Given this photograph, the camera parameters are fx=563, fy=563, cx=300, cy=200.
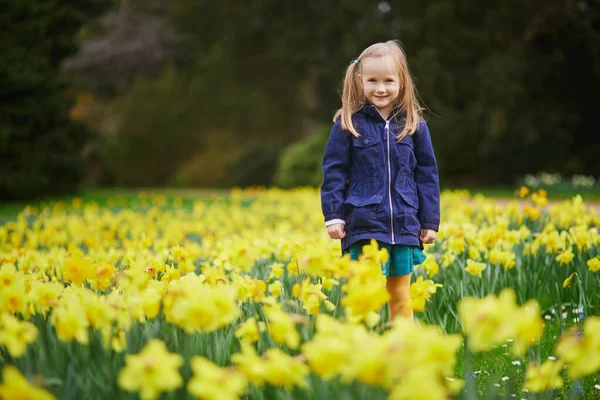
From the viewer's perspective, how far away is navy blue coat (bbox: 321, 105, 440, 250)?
238 centimetres

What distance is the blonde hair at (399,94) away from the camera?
2.45 meters

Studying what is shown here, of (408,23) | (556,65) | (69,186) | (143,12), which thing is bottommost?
(69,186)

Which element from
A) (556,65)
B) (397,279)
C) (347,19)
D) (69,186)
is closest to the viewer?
(397,279)

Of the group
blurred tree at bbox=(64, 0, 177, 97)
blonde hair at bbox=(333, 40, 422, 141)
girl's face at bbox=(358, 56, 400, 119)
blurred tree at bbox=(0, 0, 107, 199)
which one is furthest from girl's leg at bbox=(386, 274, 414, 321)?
blurred tree at bbox=(64, 0, 177, 97)

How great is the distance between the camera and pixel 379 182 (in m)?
2.43

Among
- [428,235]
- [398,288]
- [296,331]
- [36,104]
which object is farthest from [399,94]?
[36,104]

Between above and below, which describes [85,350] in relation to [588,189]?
below

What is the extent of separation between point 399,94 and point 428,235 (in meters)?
0.66

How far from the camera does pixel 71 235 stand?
217 inches

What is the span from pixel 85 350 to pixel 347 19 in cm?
1584

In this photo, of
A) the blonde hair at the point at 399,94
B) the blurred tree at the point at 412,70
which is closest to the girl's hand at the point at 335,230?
the blonde hair at the point at 399,94

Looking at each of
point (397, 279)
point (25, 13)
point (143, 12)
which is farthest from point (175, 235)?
point (143, 12)

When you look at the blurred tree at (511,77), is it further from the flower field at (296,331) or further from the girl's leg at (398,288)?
the girl's leg at (398,288)

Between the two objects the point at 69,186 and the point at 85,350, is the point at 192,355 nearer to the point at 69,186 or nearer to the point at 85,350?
the point at 85,350
